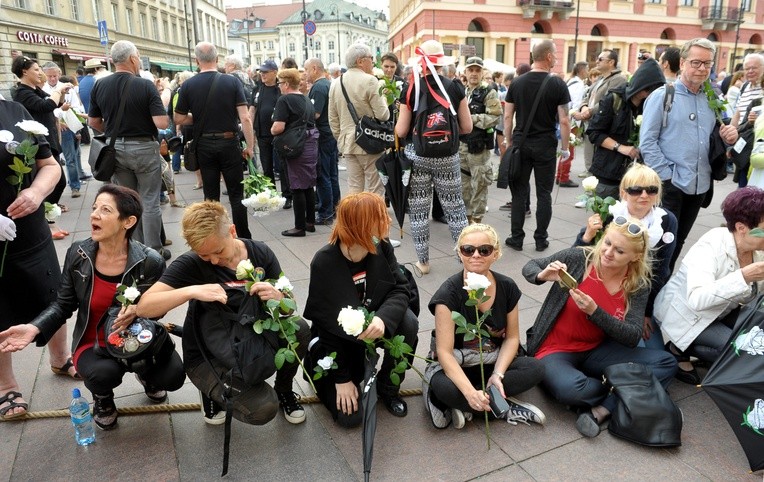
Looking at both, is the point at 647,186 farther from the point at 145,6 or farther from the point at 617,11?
the point at 145,6

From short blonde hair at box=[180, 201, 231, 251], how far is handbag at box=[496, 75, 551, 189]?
3627 millimetres

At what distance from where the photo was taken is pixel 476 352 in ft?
9.29

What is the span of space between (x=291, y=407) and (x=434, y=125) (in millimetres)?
2709

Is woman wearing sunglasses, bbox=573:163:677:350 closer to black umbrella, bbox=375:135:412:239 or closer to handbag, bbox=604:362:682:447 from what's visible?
handbag, bbox=604:362:682:447

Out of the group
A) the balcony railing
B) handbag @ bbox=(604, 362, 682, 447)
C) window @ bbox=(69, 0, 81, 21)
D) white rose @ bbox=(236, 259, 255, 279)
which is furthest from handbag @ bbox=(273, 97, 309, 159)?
the balcony railing

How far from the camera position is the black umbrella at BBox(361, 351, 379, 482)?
7.70 ft

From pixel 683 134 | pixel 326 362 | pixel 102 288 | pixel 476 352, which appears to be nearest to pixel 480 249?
pixel 476 352

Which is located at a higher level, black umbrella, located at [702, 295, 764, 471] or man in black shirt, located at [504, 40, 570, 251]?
man in black shirt, located at [504, 40, 570, 251]

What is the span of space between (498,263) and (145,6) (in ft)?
157

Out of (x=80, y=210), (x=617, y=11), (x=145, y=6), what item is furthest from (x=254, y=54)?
(x=80, y=210)

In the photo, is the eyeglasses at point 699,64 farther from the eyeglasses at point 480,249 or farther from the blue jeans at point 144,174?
the blue jeans at point 144,174

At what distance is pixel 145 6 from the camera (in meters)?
43.2

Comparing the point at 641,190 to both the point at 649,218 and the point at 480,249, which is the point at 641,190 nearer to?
the point at 649,218

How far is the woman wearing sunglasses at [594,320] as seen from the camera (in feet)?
9.04
